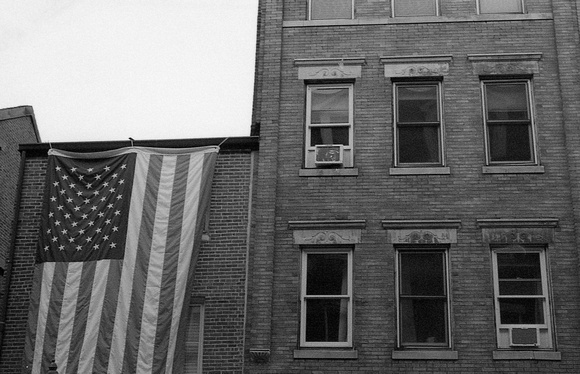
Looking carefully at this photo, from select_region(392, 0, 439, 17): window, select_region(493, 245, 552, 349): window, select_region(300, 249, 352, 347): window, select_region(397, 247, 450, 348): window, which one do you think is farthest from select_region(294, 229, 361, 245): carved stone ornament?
select_region(392, 0, 439, 17): window

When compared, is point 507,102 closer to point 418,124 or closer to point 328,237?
point 418,124

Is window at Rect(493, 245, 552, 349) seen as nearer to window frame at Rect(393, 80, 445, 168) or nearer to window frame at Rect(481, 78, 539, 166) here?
window frame at Rect(481, 78, 539, 166)

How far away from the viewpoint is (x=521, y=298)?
14.5 metres

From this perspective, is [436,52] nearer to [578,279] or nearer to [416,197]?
[416,197]

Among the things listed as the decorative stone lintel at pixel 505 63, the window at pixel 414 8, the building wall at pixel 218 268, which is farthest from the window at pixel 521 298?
the window at pixel 414 8

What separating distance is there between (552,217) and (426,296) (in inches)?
113

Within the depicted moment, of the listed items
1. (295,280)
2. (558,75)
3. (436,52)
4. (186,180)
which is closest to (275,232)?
(295,280)

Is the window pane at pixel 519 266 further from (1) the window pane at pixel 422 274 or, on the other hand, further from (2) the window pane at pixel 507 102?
(2) the window pane at pixel 507 102

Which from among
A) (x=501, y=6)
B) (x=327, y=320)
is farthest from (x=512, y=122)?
(x=327, y=320)

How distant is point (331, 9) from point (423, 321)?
7.12 m

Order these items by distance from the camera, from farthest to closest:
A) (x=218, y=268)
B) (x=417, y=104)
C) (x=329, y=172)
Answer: (x=417, y=104)
(x=329, y=172)
(x=218, y=268)

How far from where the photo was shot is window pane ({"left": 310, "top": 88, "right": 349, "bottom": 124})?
→ 16.2 metres

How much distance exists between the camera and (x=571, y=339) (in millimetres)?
14031

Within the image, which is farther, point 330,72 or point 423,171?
point 330,72
